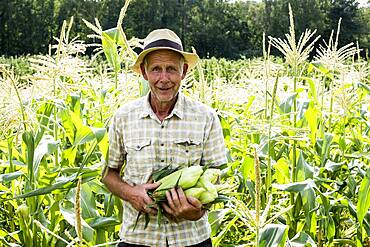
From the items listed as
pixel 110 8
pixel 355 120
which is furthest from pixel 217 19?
pixel 355 120

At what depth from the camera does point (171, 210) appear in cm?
265

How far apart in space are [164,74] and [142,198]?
0.58 m

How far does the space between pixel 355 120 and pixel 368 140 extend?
2.64ft

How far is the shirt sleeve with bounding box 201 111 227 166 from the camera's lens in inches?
116

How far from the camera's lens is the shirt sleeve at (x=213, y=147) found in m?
2.94

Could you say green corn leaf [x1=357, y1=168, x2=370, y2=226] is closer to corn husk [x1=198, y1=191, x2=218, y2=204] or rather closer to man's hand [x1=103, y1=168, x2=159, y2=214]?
corn husk [x1=198, y1=191, x2=218, y2=204]

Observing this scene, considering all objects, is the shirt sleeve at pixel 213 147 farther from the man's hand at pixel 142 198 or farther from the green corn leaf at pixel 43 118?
the green corn leaf at pixel 43 118

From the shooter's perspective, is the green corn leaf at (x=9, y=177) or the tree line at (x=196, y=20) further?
the tree line at (x=196, y=20)

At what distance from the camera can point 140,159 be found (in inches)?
115

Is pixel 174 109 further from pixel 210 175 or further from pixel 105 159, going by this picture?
pixel 105 159

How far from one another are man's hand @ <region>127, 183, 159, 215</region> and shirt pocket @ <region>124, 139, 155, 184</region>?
12 cm

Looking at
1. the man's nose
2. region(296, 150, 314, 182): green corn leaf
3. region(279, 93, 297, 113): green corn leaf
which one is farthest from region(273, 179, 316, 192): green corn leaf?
the man's nose

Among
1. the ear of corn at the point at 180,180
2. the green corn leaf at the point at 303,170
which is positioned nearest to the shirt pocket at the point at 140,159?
the ear of corn at the point at 180,180

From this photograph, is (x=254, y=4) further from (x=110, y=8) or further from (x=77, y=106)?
(x=77, y=106)
